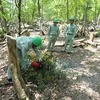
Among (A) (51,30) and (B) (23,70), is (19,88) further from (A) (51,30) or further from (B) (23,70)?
(A) (51,30)

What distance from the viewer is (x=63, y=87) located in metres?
7.06

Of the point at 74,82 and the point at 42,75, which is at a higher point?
the point at 42,75

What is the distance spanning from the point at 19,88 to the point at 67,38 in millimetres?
6076

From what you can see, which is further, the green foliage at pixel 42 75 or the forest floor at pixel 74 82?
the green foliage at pixel 42 75

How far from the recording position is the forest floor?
255 inches

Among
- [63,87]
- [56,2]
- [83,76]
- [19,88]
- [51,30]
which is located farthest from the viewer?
[56,2]

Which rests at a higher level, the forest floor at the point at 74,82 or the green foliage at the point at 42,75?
the green foliage at the point at 42,75

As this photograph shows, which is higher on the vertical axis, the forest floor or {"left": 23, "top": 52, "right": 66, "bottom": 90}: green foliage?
{"left": 23, "top": 52, "right": 66, "bottom": 90}: green foliage

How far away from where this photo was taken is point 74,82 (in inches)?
293

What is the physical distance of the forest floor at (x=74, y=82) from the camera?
6473mm

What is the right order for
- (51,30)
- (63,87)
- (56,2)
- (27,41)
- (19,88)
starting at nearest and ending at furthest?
(19,88) < (27,41) < (63,87) < (51,30) < (56,2)

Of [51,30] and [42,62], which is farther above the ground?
[51,30]

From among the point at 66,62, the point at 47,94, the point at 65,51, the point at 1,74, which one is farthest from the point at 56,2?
the point at 47,94

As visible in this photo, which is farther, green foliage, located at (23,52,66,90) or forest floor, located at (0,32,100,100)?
green foliage, located at (23,52,66,90)
